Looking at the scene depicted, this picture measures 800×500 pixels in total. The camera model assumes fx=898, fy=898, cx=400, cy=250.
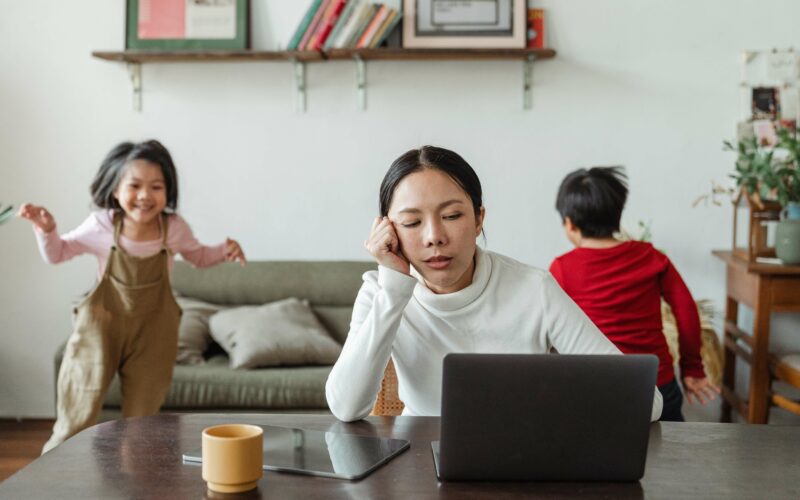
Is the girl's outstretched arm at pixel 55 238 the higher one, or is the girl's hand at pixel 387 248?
the girl's hand at pixel 387 248

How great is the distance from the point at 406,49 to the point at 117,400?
1724 mm

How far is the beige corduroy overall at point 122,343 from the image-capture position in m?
2.69

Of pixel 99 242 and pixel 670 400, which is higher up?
pixel 99 242

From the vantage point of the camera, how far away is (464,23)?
3.65m

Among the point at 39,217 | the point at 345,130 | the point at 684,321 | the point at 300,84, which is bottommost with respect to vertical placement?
the point at 684,321

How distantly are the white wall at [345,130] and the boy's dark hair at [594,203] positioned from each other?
133cm

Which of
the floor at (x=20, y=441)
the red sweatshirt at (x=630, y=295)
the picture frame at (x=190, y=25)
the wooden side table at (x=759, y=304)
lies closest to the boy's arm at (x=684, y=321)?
the red sweatshirt at (x=630, y=295)

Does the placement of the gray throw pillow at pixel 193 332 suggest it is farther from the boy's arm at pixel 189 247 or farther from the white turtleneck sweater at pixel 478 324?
the white turtleneck sweater at pixel 478 324

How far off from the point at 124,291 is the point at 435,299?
1487 millimetres

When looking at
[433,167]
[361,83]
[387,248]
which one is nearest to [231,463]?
[387,248]

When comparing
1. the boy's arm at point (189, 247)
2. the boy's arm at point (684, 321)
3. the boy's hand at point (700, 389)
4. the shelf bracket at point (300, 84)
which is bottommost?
the boy's hand at point (700, 389)

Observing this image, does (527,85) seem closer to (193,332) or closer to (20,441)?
(193,332)

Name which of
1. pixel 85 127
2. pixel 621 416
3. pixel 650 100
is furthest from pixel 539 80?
pixel 621 416

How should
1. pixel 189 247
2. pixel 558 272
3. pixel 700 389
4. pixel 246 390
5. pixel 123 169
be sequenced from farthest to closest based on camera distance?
pixel 246 390 < pixel 189 247 < pixel 123 169 < pixel 558 272 < pixel 700 389
